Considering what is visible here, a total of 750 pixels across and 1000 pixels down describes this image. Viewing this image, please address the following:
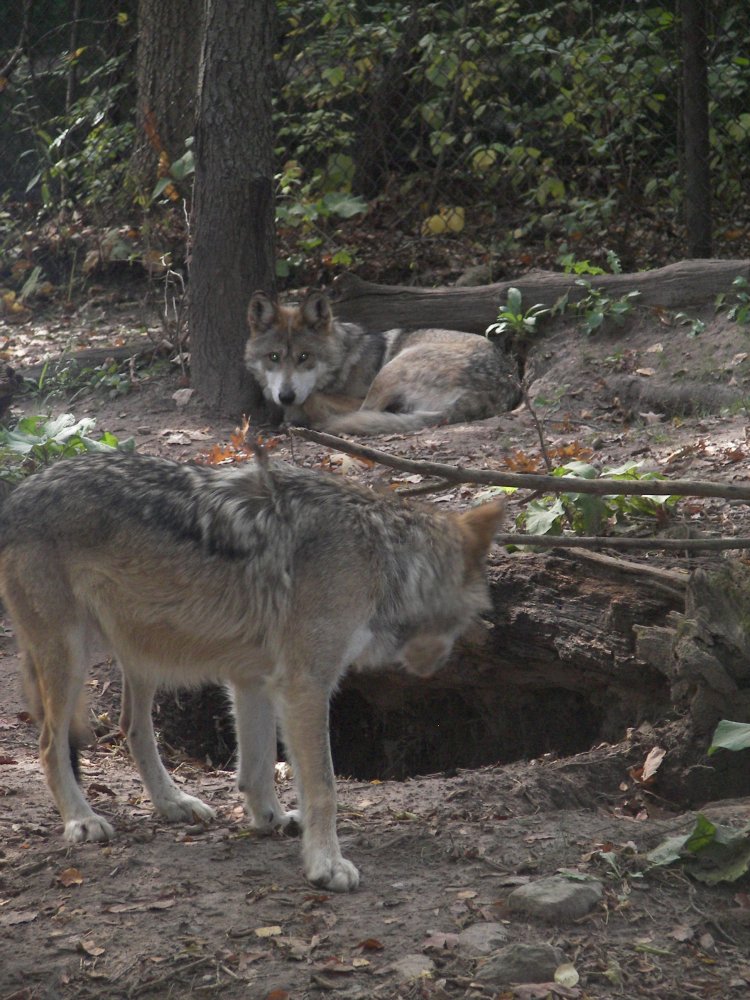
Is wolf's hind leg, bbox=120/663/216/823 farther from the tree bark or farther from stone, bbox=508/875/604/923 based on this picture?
the tree bark

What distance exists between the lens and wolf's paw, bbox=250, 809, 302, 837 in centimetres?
409

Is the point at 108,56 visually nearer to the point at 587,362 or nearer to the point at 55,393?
the point at 55,393

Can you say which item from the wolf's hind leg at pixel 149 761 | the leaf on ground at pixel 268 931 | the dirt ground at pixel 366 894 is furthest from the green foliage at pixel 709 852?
the wolf's hind leg at pixel 149 761

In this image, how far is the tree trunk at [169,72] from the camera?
10.9m

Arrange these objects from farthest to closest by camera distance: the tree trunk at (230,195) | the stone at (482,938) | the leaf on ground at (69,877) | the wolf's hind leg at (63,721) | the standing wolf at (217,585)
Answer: the tree trunk at (230,195), the wolf's hind leg at (63,721), the standing wolf at (217,585), the leaf on ground at (69,877), the stone at (482,938)

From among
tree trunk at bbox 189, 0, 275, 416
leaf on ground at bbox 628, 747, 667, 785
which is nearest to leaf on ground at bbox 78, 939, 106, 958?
leaf on ground at bbox 628, 747, 667, 785

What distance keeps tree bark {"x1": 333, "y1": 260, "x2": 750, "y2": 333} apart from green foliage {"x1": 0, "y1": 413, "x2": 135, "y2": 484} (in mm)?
4012

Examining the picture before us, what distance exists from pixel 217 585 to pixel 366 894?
1.19m

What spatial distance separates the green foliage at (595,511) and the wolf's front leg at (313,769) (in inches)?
73.8

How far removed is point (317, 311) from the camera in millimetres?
9141

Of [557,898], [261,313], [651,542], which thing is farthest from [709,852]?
[261,313]

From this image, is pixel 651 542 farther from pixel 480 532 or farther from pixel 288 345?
pixel 288 345

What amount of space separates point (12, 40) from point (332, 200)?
4737 mm

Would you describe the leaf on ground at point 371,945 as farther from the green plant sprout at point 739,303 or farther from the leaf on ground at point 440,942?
the green plant sprout at point 739,303
